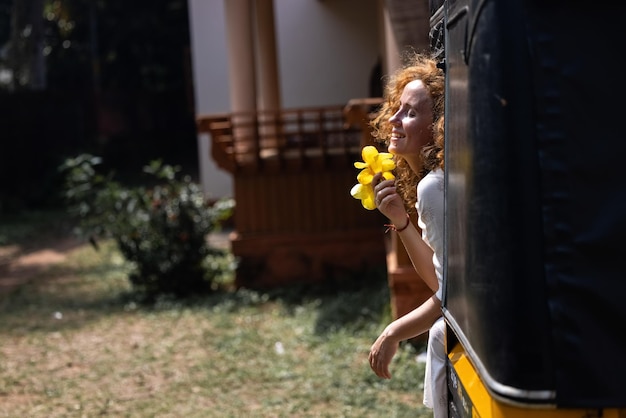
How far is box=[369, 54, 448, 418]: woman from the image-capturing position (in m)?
2.96

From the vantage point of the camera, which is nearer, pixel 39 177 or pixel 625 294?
pixel 625 294

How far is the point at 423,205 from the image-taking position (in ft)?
9.71

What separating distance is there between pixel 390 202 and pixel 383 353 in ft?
1.59

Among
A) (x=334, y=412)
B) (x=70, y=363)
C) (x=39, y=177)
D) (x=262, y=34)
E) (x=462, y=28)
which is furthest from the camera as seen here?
(x=39, y=177)

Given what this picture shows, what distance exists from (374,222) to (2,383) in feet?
13.7

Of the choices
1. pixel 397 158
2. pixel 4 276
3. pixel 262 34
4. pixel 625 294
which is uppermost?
pixel 262 34

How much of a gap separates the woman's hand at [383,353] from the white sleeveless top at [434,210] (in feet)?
0.75

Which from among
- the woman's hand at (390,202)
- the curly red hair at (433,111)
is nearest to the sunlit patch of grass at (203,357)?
the curly red hair at (433,111)

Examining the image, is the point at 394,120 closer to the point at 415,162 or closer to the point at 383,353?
the point at 415,162

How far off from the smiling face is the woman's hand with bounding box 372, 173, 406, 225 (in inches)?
5.4

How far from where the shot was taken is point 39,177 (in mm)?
20922

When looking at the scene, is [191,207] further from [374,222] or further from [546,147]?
[546,147]

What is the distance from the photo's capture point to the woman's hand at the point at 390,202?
2.99 metres

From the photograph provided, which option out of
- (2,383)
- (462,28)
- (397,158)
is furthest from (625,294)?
(2,383)
